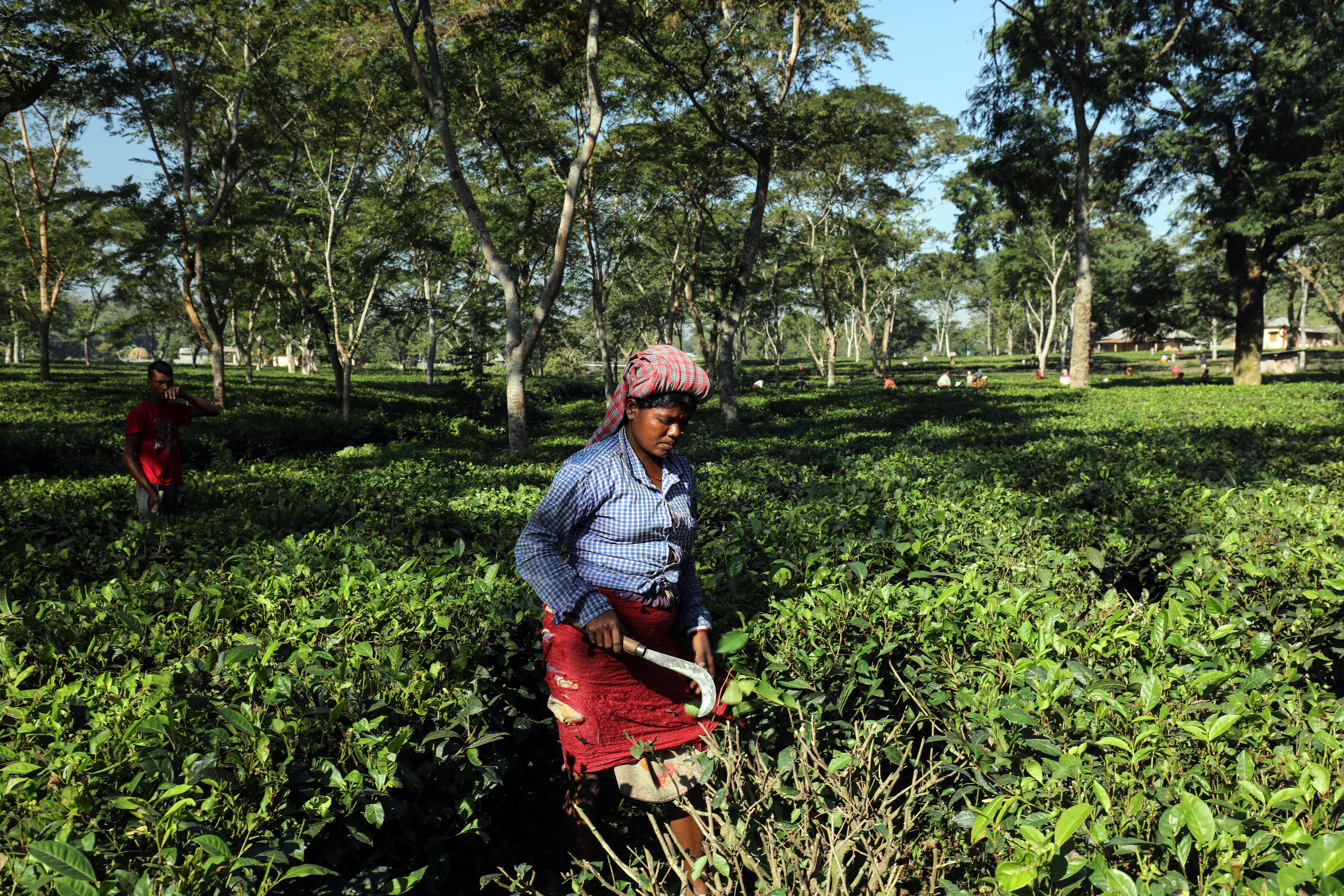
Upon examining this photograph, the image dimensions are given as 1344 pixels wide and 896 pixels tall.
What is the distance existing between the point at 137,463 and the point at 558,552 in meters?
4.75

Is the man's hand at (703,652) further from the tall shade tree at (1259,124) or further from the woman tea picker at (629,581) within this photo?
the tall shade tree at (1259,124)

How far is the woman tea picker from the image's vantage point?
2.31 meters

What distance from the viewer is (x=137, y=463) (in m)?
5.35

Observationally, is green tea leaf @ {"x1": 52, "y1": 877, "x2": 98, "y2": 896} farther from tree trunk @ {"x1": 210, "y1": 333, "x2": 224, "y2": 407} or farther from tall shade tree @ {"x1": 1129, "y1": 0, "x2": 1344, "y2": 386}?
tall shade tree @ {"x1": 1129, "y1": 0, "x2": 1344, "y2": 386}

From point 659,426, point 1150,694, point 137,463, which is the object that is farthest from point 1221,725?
point 137,463

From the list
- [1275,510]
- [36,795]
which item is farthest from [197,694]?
[1275,510]

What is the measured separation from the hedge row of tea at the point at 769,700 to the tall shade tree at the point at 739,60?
1167 centimetres

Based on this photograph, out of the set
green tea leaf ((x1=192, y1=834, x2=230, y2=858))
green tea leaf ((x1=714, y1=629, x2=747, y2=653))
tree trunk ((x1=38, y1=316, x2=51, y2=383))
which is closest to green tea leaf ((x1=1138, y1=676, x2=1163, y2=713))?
green tea leaf ((x1=714, y1=629, x2=747, y2=653))

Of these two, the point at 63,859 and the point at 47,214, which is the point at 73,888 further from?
the point at 47,214

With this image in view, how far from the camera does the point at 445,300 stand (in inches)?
1205

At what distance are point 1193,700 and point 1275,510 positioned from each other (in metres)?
2.40

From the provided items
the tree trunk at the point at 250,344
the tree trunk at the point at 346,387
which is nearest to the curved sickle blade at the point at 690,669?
the tree trunk at the point at 346,387

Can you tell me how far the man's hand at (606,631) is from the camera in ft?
7.06

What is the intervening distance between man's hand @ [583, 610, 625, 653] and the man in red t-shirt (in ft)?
15.6
